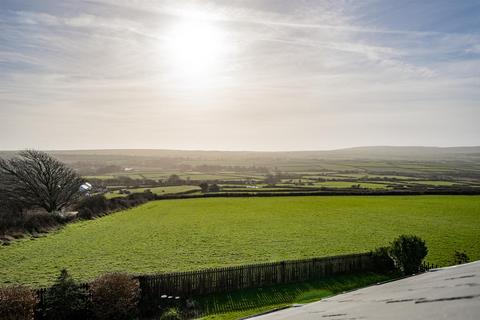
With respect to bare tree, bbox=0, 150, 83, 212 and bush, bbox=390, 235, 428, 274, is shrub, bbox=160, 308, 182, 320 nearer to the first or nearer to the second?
bush, bbox=390, 235, 428, 274

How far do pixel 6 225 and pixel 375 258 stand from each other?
3267cm

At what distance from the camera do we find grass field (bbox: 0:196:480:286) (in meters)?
22.4

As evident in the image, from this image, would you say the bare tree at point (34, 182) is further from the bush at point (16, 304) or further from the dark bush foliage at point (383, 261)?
the dark bush foliage at point (383, 261)

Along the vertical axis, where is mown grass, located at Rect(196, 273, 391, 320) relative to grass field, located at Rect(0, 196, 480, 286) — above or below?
above

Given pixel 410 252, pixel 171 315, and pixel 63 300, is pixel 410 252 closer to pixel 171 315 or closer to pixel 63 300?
pixel 171 315

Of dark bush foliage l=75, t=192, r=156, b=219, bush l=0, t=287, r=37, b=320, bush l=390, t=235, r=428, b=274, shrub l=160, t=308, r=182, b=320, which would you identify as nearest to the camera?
bush l=0, t=287, r=37, b=320

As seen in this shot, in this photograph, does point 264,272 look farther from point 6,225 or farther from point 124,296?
point 6,225

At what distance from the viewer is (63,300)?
1399 cm

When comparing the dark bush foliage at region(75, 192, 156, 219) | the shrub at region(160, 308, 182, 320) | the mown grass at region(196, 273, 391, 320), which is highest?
the shrub at region(160, 308, 182, 320)

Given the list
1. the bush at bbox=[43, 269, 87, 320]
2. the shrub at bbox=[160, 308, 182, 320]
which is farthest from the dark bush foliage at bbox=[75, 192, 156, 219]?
the shrub at bbox=[160, 308, 182, 320]

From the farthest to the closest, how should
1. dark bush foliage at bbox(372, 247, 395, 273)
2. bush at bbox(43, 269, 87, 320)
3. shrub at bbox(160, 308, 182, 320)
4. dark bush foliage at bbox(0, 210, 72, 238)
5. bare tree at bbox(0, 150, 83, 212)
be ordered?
1. bare tree at bbox(0, 150, 83, 212)
2. dark bush foliage at bbox(0, 210, 72, 238)
3. dark bush foliage at bbox(372, 247, 395, 273)
4. shrub at bbox(160, 308, 182, 320)
5. bush at bbox(43, 269, 87, 320)

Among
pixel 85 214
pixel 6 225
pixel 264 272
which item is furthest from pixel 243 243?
pixel 85 214

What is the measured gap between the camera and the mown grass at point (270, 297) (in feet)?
50.6

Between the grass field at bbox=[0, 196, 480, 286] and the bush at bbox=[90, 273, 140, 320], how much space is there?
5.40m
